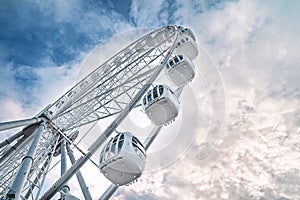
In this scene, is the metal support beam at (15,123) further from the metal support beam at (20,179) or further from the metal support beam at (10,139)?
the metal support beam at (20,179)

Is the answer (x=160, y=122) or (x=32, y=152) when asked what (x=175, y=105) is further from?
(x=32, y=152)

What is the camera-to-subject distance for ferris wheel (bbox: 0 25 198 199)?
10.0m

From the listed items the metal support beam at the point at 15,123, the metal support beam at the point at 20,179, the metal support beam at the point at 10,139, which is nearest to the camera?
the metal support beam at the point at 20,179

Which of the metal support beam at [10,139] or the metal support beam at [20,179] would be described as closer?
the metal support beam at [20,179]

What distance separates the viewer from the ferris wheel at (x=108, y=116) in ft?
32.8

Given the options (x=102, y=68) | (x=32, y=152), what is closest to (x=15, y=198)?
(x=32, y=152)

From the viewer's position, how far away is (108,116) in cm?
1549

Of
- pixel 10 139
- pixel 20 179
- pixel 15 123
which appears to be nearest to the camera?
pixel 20 179

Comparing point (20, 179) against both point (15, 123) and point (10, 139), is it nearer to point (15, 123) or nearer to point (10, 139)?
point (15, 123)

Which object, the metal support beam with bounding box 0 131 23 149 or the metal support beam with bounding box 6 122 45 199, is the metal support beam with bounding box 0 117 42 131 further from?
the metal support beam with bounding box 6 122 45 199

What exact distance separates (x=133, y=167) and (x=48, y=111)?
29.0ft

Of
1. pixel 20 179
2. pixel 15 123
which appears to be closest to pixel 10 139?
pixel 15 123

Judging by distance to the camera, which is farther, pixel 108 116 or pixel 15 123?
pixel 108 116

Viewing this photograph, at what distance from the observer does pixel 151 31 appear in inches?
755
